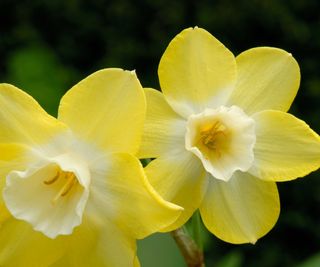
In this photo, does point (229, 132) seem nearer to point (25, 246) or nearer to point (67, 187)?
point (67, 187)

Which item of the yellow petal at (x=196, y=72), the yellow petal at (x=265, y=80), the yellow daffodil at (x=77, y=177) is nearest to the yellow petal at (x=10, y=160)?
the yellow daffodil at (x=77, y=177)

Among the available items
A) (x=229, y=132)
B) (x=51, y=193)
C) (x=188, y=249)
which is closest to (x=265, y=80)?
(x=229, y=132)

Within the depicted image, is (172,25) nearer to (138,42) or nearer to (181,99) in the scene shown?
(138,42)

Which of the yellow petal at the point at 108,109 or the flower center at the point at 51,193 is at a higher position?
the yellow petal at the point at 108,109

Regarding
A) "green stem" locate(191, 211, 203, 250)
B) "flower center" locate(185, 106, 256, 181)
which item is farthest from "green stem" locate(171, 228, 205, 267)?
"flower center" locate(185, 106, 256, 181)

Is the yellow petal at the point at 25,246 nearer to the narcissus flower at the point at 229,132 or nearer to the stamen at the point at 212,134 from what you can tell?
the narcissus flower at the point at 229,132

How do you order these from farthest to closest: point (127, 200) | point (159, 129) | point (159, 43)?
point (159, 43) → point (159, 129) → point (127, 200)

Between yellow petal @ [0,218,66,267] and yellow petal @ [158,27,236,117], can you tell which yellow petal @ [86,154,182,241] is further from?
yellow petal @ [158,27,236,117]
